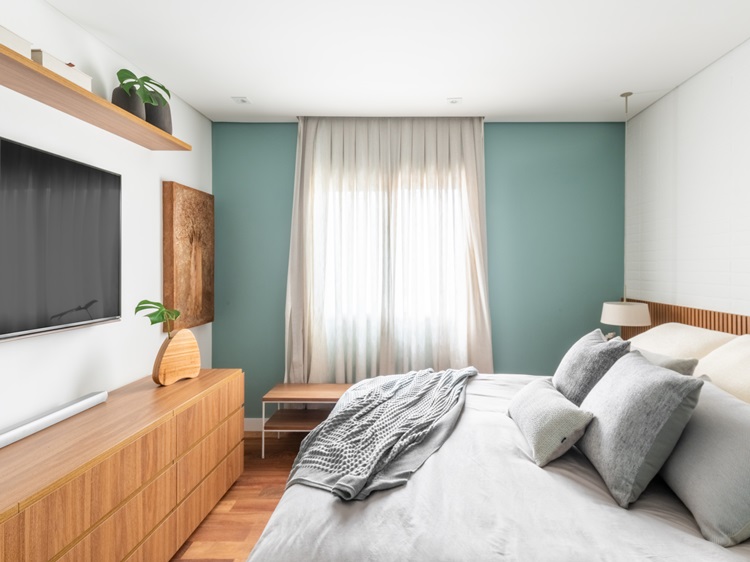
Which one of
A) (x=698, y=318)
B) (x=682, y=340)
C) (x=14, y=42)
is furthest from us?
(x=698, y=318)

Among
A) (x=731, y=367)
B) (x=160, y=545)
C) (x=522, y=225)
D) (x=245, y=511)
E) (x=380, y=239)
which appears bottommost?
(x=245, y=511)

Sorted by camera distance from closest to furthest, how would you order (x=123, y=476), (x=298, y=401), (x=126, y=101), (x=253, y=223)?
(x=123, y=476) < (x=126, y=101) < (x=298, y=401) < (x=253, y=223)

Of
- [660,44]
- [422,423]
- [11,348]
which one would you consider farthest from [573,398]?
[11,348]

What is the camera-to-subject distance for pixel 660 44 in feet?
8.79

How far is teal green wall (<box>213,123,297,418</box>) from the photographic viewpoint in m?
4.11

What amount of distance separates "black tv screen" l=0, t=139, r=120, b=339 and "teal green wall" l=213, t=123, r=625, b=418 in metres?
1.52

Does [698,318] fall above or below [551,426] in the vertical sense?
above

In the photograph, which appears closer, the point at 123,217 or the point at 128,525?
the point at 128,525

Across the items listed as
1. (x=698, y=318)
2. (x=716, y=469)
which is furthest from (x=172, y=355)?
(x=698, y=318)

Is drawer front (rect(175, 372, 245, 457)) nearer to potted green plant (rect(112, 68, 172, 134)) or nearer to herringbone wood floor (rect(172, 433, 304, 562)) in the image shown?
herringbone wood floor (rect(172, 433, 304, 562))

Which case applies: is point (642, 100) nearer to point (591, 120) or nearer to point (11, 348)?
point (591, 120)

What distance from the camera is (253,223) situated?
13.5 ft

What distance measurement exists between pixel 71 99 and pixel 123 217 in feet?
2.80

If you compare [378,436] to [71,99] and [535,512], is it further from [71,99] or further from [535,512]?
[71,99]
